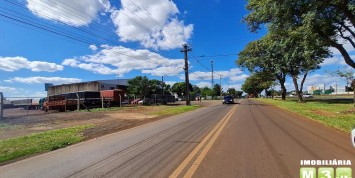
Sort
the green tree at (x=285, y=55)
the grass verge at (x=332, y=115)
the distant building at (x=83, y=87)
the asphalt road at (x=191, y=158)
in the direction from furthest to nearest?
1. the distant building at (x=83, y=87)
2. the green tree at (x=285, y=55)
3. the grass verge at (x=332, y=115)
4. the asphalt road at (x=191, y=158)

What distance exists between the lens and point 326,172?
5.85 m

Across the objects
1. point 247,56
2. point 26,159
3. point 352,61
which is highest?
point 247,56

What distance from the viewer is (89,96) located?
135ft

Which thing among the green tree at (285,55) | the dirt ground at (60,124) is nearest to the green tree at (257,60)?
the green tree at (285,55)

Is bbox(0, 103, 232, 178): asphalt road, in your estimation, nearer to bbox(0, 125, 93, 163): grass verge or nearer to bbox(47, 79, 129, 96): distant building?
bbox(0, 125, 93, 163): grass verge

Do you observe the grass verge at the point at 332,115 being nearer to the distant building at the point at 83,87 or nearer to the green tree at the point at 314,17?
the green tree at the point at 314,17

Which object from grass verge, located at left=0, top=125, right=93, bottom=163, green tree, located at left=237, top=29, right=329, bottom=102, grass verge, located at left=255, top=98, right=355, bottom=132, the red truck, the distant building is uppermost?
green tree, located at left=237, top=29, right=329, bottom=102

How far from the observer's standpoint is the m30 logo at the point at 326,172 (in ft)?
18.5

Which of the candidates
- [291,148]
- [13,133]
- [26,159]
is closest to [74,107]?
[13,133]

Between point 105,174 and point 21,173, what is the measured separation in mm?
2046

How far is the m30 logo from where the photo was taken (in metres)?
5.65

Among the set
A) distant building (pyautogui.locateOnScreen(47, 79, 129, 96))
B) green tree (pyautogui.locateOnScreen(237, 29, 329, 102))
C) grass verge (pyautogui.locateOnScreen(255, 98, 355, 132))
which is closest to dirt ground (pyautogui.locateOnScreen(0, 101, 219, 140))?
grass verge (pyautogui.locateOnScreen(255, 98, 355, 132))

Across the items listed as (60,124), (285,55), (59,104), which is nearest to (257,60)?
(285,55)

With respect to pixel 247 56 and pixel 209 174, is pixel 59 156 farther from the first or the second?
pixel 247 56
